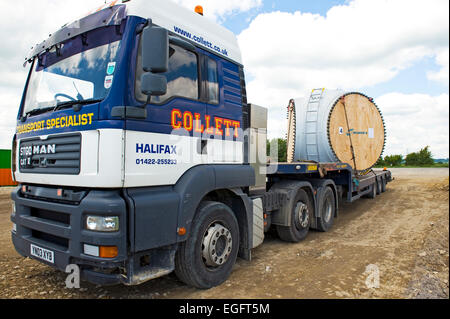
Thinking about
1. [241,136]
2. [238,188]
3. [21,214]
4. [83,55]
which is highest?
[83,55]

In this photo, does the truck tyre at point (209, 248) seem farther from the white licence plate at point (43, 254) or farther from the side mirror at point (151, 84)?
the side mirror at point (151, 84)

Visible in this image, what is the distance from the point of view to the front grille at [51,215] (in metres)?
3.04

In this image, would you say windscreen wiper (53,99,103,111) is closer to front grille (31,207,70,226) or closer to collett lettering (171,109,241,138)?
collett lettering (171,109,241,138)

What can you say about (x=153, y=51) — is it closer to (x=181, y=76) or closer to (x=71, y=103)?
(x=181, y=76)

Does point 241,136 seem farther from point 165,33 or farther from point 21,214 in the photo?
point 21,214

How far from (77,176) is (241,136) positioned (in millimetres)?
2161

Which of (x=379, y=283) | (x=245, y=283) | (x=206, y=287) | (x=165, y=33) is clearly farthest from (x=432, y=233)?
(x=165, y=33)

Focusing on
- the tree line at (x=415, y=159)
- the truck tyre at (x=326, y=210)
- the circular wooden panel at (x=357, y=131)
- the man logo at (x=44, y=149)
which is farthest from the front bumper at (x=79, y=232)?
the tree line at (x=415, y=159)

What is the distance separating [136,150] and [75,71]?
1168mm

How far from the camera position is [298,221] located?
18.5 feet

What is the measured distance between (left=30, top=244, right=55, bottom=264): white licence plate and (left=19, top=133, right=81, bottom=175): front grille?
0.78 metres

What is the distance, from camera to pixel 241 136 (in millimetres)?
4297

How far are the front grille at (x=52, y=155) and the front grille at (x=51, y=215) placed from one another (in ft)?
1.34

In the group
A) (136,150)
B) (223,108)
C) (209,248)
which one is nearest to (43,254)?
(136,150)
